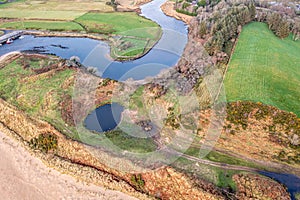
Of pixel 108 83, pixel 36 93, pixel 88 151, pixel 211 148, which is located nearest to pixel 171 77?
pixel 108 83

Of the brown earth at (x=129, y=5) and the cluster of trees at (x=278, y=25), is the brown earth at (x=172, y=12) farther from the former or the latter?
the cluster of trees at (x=278, y=25)

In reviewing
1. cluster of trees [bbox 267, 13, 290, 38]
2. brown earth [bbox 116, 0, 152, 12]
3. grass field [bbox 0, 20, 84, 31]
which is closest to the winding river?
grass field [bbox 0, 20, 84, 31]

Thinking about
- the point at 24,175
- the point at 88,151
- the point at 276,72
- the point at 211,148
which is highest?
the point at 276,72

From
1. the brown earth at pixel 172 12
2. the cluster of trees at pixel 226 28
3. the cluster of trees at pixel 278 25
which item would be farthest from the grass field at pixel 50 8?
the cluster of trees at pixel 278 25

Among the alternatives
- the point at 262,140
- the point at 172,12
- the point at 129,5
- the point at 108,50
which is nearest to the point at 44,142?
the point at 262,140

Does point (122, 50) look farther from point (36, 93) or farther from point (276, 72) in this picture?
point (276, 72)

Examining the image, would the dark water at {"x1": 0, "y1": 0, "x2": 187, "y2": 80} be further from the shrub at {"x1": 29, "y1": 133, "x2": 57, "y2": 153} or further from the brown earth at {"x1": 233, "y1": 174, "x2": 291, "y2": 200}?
the brown earth at {"x1": 233, "y1": 174, "x2": 291, "y2": 200}
